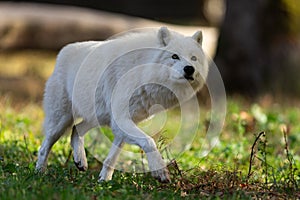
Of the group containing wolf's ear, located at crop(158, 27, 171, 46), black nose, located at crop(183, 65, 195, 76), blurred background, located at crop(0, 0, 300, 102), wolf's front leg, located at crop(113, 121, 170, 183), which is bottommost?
blurred background, located at crop(0, 0, 300, 102)

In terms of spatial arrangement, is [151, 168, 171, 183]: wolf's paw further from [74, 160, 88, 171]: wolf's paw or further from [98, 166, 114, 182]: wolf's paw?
[74, 160, 88, 171]: wolf's paw

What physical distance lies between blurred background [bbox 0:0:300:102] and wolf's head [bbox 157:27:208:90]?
23.0 ft

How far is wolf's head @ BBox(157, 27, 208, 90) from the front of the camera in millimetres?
5473

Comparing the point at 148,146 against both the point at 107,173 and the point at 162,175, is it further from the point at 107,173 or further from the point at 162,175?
the point at 107,173

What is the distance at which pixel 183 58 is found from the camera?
552 cm

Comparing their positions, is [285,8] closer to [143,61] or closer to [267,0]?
[267,0]

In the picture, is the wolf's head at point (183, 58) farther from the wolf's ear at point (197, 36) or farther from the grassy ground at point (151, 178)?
the grassy ground at point (151, 178)

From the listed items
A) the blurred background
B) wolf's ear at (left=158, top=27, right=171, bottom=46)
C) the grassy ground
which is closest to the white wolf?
wolf's ear at (left=158, top=27, right=171, bottom=46)

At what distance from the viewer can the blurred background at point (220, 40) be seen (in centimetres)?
1372

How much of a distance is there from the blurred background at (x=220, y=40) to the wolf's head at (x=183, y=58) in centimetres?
700

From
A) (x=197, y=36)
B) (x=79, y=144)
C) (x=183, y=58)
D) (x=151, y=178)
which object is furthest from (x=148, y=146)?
(x=79, y=144)

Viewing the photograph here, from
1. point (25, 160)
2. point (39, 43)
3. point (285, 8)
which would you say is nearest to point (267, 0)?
point (285, 8)

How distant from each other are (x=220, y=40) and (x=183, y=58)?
840 cm

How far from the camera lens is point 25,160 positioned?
6.88m
